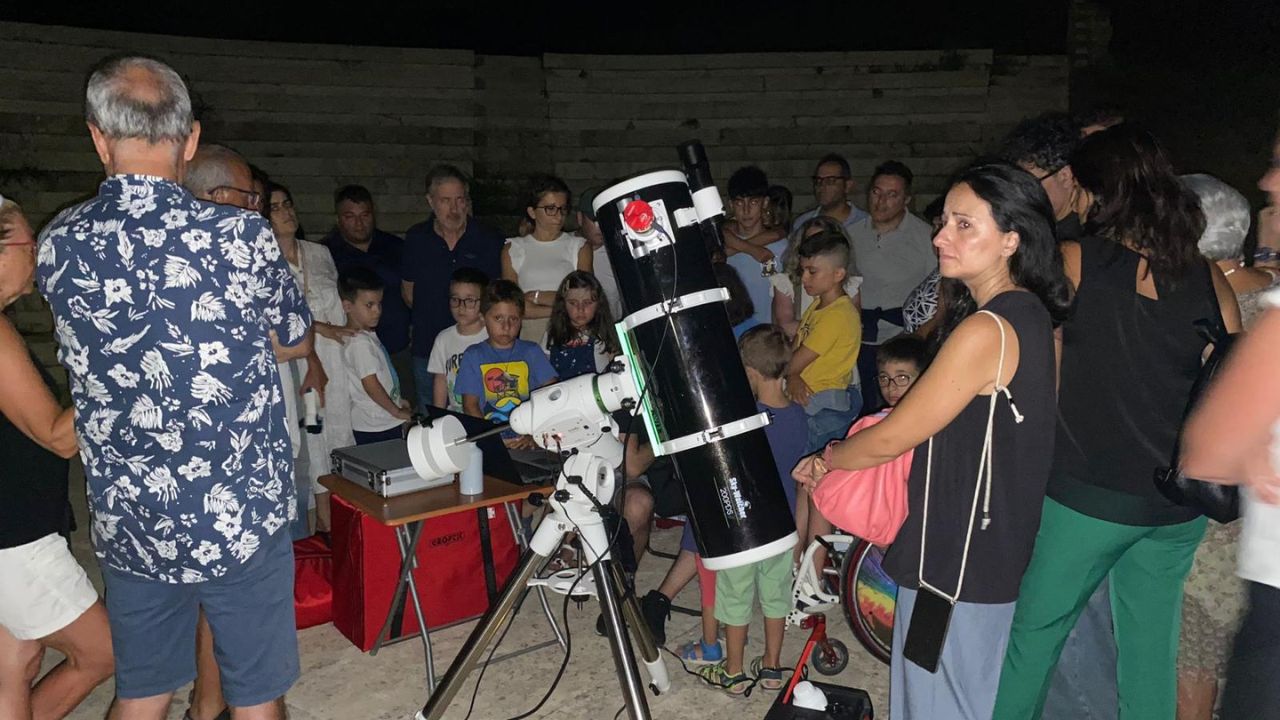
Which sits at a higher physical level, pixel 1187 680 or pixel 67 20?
pixel 67 20

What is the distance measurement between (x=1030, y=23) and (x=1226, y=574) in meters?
9.84

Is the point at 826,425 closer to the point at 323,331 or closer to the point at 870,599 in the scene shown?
the point at 870,599

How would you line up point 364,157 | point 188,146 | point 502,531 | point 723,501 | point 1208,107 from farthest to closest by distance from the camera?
point 1208,107, point 364,157, point 502,531, point 723,501, point 188,146

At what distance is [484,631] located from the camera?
2643 millimetres

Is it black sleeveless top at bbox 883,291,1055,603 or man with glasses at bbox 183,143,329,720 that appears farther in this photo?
man with glasses at bbox 183,143,329,720

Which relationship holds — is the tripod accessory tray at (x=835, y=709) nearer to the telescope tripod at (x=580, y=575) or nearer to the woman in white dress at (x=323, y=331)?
the telescope tripod at (x=580, y=575)

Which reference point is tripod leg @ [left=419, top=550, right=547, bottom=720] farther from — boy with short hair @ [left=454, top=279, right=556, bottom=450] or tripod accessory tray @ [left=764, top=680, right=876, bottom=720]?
boy with short hair @ [left=454, top=279, right=556, bottom=450]

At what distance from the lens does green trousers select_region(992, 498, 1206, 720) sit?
2121 millimetres

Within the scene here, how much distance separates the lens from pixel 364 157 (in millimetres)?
8344

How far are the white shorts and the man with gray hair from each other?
1.05 ft

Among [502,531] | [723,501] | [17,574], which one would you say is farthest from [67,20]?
[723,501]

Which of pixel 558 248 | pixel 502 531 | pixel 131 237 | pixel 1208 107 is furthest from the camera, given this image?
pixel 1208 107

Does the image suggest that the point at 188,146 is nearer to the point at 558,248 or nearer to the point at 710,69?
the point at 558,248

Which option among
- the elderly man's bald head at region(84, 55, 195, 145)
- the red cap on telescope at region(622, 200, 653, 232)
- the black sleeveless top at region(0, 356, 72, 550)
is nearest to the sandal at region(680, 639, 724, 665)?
the red cap on telescope at region(622, 200, 653, 232)
